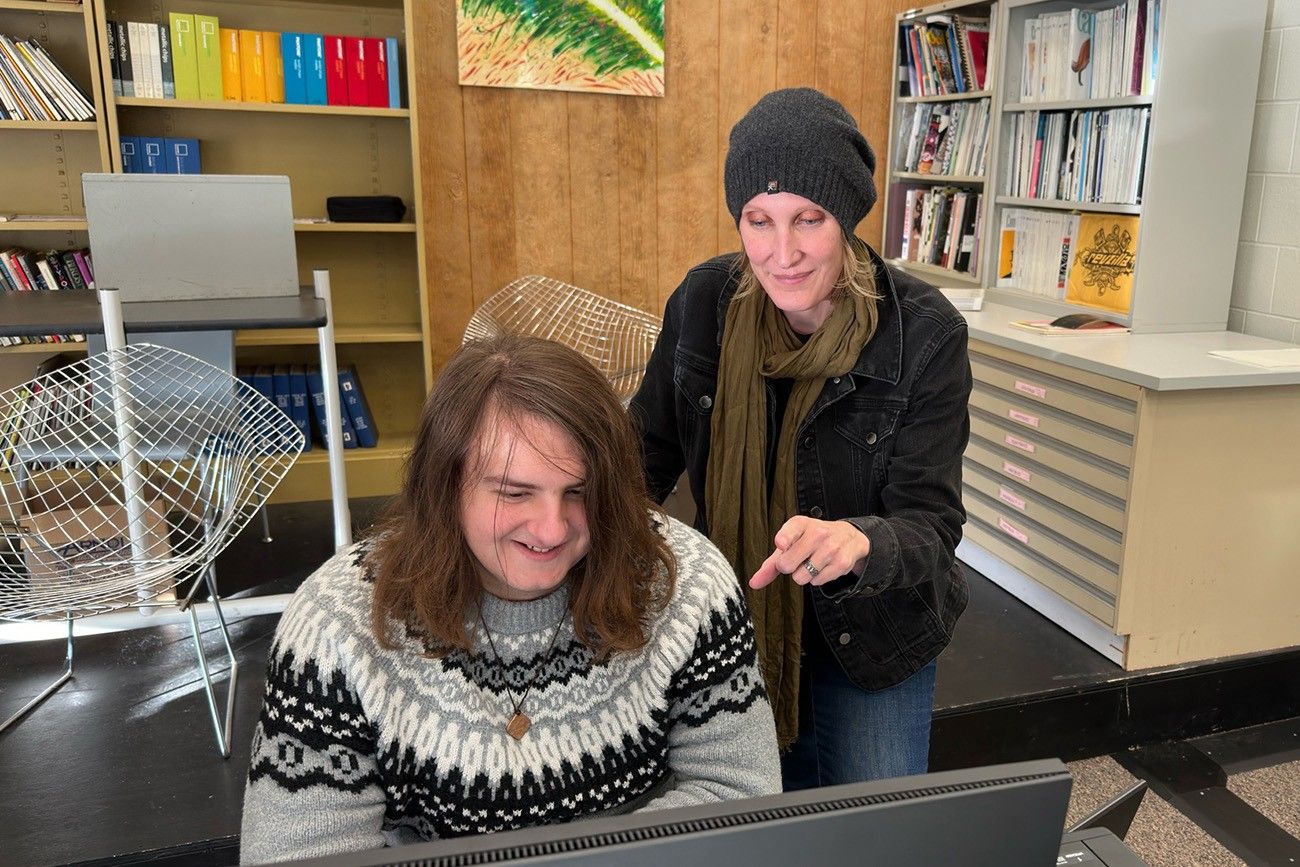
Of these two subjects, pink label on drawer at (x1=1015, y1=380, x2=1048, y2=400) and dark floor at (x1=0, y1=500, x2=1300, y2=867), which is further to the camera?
pink label on drawer at (x1=1015, y1=380, x2=1048, y2=400)

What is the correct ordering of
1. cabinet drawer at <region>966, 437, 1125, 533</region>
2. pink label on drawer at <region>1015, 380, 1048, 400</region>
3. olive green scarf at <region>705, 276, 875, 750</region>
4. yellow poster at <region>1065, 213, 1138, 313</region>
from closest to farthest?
1. olive green scarf at <region>705, 276, 875, 750</region>
2. cabinet drawer at <region>966, 437, 1125, 533</region>
3. pink label on drawer at <region>1015, 380, 1048, 400</region>
4. yellow poster at <region>1065, 213, 1138, 313</region>

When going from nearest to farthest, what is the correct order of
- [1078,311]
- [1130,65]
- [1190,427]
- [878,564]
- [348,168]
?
[878,564] → [1190,427] → [1130,65] → [1078,311] → [348,168]

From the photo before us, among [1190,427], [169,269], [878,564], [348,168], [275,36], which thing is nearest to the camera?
[878,564]

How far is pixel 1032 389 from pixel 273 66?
266cm

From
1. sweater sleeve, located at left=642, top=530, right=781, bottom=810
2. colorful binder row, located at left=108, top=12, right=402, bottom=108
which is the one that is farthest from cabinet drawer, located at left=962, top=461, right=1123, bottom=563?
colorful binder row, located at left=108, top=12, right=402, bottom=108

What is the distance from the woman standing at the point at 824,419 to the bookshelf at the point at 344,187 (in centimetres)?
223

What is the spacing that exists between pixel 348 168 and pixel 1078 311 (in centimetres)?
263

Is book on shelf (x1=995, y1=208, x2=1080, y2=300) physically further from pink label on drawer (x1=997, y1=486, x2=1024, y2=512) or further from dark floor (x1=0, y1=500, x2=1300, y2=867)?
dark floor (x1=0, y1=500, x2=1300, y2=867)

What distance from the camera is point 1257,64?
8.97ft

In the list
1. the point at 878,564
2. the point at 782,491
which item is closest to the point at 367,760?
the point at 878,564

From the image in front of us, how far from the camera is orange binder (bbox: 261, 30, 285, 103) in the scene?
3340mm

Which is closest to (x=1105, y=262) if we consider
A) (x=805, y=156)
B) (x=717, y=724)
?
(x=805, y=156)

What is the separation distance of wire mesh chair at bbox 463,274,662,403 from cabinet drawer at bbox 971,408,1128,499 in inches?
44.2

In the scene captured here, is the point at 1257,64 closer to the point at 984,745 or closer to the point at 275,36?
the point at 984,745
